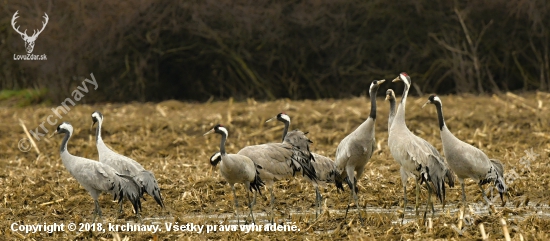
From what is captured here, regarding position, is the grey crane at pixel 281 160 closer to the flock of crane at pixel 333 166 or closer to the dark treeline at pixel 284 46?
the flock of crane at pixel 333 166

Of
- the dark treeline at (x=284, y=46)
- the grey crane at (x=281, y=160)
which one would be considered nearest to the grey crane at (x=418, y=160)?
the grey crane at (x=281, y=160)

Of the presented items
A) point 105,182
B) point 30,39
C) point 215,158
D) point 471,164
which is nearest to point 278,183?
point 215,158

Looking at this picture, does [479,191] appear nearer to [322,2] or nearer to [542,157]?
[542,157]

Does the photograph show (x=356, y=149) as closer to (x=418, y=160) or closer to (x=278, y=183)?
(x=418, y=160)

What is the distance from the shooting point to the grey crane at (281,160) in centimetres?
779

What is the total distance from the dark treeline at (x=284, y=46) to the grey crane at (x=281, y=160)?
27.5 feet

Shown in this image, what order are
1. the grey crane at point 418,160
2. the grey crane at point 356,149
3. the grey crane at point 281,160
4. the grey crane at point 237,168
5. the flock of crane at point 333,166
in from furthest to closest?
1. the grey crane at point 281,160
2. the grey crane at point 356,149
3. the grey crane at point 237,168
4. the flock of crane at point 333,166
5. the grey crane at point 418,160

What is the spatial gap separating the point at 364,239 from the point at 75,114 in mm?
8652

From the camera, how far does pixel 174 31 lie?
16.5 m

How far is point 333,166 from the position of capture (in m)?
7.98

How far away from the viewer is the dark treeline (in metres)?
16.0

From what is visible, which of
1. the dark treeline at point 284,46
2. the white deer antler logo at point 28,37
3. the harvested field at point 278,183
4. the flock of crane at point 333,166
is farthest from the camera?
the white deer antler logo at point 28,37

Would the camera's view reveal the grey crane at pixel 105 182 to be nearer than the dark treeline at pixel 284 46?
Yes

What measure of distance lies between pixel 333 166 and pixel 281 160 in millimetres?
493
